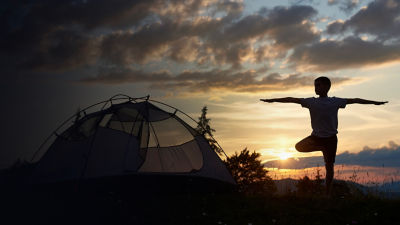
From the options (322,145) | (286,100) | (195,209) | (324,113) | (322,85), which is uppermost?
(322,85)

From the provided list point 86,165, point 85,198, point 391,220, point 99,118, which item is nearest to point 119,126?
point 99,118

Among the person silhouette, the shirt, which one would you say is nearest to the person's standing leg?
the person silhouette

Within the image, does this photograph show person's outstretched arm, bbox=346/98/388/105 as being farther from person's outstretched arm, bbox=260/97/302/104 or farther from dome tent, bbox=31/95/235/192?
dome tent, bbox=31/95/235/192

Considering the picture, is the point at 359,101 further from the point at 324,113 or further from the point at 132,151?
the point at 132,151

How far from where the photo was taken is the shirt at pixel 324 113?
9.65 meters

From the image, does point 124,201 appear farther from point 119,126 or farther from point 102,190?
point 119,126

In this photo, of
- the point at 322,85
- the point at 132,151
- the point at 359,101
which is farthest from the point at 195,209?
the point at 359,101

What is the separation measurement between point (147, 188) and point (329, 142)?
18.8 feet

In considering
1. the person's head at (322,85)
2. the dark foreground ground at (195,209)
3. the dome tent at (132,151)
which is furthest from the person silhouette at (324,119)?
the dome tent at (132,151)

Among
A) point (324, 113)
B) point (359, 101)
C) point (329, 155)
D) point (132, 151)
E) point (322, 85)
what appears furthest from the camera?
point (132, 151)

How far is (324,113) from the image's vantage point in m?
9.65

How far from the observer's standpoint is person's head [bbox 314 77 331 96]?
9.88 meters

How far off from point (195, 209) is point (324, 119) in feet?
13.0

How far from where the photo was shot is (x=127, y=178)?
40.7ft
